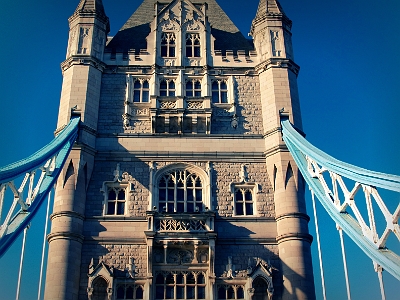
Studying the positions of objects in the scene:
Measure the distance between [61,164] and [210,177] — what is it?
229 inches

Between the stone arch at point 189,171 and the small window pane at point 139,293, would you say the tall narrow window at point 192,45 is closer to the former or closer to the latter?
the stone arch at point 189,171

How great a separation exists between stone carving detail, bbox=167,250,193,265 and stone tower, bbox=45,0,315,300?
5cm

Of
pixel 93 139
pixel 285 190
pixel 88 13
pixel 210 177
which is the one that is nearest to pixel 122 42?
pixel 88 13

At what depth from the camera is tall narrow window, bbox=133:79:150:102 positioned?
1038 inches

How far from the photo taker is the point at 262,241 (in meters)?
22.6

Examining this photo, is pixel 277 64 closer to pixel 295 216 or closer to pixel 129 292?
pixel 295 216

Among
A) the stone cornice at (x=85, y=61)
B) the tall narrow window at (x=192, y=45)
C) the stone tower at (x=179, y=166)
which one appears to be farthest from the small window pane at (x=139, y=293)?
the tall narrow window at (x=192, y=45)

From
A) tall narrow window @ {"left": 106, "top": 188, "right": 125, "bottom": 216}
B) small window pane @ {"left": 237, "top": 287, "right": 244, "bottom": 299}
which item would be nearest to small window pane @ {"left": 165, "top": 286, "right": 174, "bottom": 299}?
small window pane @ {"left": 237, "top": 287, "right": 244, "bottom": 299}

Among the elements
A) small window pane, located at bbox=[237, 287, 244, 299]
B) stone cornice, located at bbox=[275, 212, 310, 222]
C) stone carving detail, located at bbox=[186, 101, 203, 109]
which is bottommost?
small window pane, located at bbox=[237, 287, 244, 299]

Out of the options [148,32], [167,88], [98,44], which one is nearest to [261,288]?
[167,88]

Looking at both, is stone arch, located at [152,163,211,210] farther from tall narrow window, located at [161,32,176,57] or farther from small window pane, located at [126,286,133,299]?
tall narrow window, located at [161,32,176,57]

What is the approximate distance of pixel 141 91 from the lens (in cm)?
2652

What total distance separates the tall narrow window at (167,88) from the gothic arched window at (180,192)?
12.8 feet

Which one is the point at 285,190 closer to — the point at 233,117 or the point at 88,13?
the point at 233,117
